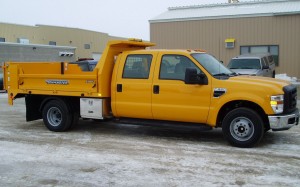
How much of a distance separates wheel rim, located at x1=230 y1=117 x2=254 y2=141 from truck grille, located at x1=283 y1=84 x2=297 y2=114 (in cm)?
72

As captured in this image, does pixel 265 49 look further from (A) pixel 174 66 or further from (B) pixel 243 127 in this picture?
(B) pixel 243 127

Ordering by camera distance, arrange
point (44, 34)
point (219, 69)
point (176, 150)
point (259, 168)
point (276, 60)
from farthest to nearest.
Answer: point (44, 34)
point (276, 60)
point (219, 69)
point (176, 150)
point (259, 168)

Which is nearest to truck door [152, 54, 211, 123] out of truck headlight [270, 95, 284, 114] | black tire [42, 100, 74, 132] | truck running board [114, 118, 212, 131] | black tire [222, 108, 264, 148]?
truck running board [114, 118, 212, 131]

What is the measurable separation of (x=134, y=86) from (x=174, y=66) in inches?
38.2

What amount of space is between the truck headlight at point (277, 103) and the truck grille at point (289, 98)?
0.38 ft

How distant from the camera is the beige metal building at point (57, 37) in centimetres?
4331

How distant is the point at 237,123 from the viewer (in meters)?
7.56

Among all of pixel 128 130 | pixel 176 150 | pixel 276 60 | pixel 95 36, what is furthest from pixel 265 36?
pixel 95 36

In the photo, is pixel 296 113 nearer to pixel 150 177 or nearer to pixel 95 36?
pixel 150 177

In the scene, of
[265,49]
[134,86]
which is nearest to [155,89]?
[134,86]

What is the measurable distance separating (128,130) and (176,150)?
243 cm

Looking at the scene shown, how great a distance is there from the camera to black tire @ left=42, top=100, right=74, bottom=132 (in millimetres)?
9258

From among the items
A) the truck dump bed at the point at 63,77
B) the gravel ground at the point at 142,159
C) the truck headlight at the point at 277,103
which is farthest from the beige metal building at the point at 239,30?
the truck headlight at the point at 277,103

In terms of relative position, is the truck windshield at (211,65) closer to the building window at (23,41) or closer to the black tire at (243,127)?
the black tire at (243,127)
